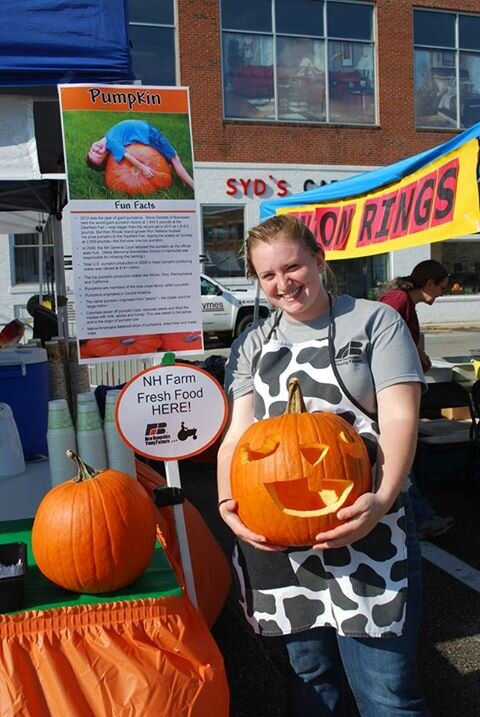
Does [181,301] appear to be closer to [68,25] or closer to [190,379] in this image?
[190,379]

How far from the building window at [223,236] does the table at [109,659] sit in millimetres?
16835

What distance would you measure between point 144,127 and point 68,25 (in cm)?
69

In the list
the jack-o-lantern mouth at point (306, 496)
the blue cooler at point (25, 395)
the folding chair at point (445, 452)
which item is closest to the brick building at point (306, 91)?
the folding chair at point (445, 452)

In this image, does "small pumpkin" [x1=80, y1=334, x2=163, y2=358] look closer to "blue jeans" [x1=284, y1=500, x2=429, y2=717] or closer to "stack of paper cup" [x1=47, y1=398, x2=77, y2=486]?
"stack of paper cup" [x1=47, y1=398, x2=77, y2=486]

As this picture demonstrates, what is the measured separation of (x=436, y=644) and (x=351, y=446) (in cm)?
188

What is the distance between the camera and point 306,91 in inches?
739

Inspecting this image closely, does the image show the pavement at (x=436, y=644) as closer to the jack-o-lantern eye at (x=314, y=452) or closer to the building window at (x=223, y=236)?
the jack-o-lantern eye at (x=314, y=452)

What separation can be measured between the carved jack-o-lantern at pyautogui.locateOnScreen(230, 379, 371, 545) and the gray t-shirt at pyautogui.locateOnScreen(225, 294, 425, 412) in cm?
11

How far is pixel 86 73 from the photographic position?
2525mm

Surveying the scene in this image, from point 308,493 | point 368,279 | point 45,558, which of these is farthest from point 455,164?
point 368,279

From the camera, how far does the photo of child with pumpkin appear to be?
2215 mm

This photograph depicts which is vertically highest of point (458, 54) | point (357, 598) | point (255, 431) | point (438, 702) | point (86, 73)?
point (458, 54)

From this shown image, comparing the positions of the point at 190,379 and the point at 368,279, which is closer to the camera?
the point at 190,379

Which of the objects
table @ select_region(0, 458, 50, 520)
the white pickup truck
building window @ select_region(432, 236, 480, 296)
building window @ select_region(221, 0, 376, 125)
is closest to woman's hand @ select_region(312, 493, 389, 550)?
table @ select_region(0, 458, 50, 520)
